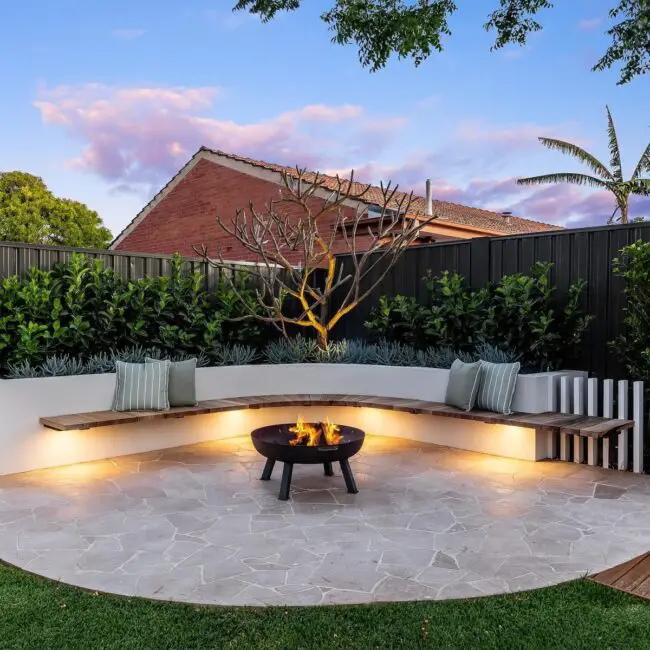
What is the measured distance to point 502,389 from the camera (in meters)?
5.55

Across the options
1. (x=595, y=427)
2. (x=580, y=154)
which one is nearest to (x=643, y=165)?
(x=580, y=154)

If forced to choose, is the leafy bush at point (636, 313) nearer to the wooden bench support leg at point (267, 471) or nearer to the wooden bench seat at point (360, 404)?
the wooden bench seat at point (360, 404)

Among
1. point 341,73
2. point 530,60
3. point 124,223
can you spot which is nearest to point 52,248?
point 341,73

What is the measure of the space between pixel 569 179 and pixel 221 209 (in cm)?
916

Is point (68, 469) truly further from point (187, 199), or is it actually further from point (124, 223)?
point (124, 223)

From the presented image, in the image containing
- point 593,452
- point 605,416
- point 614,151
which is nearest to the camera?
point 605,416

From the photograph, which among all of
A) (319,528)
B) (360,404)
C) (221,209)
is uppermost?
(221,209)

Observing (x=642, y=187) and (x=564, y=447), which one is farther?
(x=642, y=187)

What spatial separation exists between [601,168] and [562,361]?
1130 centimetres

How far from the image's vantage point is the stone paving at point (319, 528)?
10.0 feet

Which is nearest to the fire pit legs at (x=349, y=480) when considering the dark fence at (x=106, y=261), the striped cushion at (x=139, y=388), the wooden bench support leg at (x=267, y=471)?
the wooden bench support leg at (x=267, y=471)

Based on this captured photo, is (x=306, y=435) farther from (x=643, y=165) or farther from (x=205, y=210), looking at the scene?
(x=643, y=165)

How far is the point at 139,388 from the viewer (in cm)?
571

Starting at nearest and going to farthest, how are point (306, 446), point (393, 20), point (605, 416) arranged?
point (306, 446) → point (393, 20) → point (605, 416)
